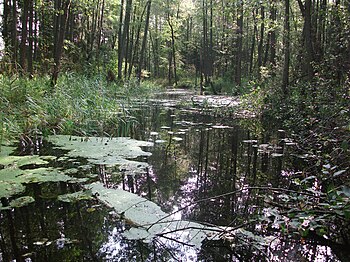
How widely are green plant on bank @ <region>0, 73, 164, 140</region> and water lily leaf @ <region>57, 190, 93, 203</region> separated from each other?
207 centimetres

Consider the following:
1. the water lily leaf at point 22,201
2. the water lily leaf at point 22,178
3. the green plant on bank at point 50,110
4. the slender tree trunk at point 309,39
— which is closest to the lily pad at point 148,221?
the water lily leaf at point 22,178

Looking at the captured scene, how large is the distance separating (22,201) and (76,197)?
42 centimetres

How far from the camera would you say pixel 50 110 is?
5.59 meters

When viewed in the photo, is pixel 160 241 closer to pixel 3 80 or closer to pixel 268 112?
pixel 3 80

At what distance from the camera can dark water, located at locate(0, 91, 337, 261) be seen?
1.90 meters

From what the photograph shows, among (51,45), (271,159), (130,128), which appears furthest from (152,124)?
(51,45)

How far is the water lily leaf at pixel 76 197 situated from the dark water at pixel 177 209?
6 cm

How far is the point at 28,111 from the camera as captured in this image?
5.26m

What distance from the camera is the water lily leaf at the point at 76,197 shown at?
8.66 feet

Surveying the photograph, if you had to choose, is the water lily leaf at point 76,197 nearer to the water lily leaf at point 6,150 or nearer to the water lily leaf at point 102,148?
the water lily leaf at point 102,148

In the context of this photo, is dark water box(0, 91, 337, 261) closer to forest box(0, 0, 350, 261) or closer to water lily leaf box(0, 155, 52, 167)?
forest box(0, 0, 350, 261)

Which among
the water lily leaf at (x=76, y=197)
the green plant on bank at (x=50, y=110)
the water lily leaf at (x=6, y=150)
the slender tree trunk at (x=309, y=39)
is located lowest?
the water lily leaf at (x=76, y=197)

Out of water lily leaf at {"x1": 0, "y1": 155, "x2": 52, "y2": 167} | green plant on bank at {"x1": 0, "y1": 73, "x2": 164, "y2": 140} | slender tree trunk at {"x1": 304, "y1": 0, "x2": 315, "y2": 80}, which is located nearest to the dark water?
water lily leaf at {"x1": 0, "y1": 155, "x2": 52, "y2": 167}

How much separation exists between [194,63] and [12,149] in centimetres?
2874
